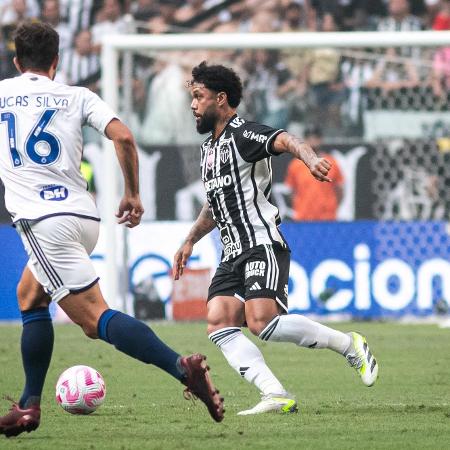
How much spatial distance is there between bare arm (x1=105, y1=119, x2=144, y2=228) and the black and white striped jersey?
1322 mm

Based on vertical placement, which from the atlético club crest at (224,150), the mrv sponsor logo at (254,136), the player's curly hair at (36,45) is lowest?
the atlético club crest at (224,150)

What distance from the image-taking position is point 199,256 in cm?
1357

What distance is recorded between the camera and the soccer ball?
21.6ft

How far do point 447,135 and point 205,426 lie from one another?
9421mm

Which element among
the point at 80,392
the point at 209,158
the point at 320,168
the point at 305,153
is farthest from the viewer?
the point at 209,158

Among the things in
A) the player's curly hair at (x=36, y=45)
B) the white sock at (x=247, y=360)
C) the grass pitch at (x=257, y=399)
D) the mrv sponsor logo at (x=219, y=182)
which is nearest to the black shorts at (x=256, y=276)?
the white sock at (x=247, y=360)

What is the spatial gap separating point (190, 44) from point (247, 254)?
21.7ft

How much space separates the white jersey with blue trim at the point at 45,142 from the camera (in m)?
5.70

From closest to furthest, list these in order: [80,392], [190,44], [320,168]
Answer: [320,168], [80,392], [190,44]

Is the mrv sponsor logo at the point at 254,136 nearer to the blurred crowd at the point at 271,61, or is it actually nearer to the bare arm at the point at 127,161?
the bare arm at the point at 127,161

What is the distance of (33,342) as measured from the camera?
233 inches

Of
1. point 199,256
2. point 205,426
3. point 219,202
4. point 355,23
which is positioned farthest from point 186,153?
point 205,426

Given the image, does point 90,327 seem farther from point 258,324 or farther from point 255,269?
point 255,269

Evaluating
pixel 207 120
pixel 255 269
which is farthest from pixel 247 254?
pixel 207 120
